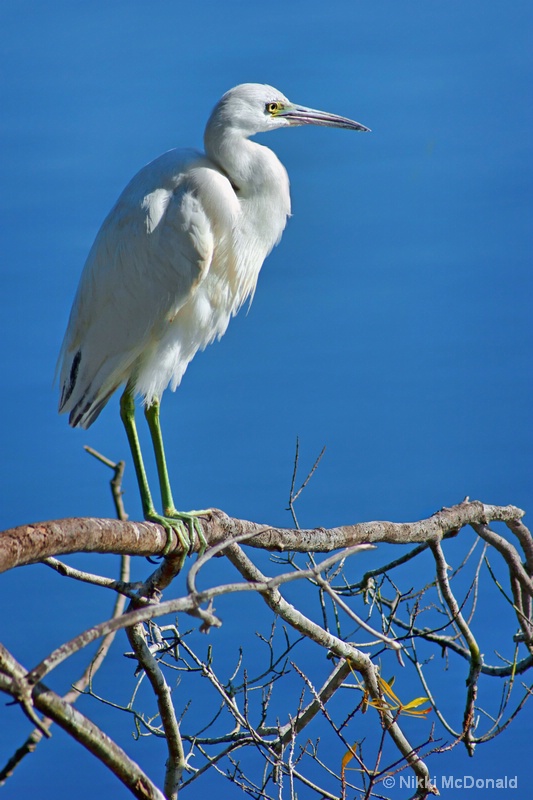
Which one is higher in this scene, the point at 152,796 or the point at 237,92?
the point at 237,92

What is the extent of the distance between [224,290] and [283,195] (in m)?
0.31

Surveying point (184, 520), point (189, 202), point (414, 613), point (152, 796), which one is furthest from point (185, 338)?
point (152, 796)

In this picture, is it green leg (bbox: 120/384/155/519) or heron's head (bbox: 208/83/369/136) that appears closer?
green leg (bbox: 120/384/155/519)

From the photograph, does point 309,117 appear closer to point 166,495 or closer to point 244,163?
point 244,163

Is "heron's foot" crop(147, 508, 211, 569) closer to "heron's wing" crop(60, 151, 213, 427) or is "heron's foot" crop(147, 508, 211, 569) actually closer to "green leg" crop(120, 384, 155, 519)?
"green leg" crop(120, 384, 155, 519)

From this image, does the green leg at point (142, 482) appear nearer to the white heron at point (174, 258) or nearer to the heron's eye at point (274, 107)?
the white heron at point (174, 258)

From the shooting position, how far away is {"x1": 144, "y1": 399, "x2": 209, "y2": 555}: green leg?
189 centimetres

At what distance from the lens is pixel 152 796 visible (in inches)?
43.5

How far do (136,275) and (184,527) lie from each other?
0.72 m

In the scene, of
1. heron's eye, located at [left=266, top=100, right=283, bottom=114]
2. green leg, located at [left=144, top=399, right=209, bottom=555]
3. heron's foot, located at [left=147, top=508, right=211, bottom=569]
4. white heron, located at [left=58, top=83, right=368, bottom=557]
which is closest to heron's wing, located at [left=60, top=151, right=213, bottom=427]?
white heron, located at [left=58, top=83, right=368, bottom=557]

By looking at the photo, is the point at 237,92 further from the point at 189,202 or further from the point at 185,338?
the point at 185,338

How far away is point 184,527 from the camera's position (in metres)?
1.88

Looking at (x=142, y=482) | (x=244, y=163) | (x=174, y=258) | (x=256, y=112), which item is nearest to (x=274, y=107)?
(x=256, y=112)

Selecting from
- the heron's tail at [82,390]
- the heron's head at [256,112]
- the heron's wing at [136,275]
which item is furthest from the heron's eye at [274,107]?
the heron's tail at [82,390]
